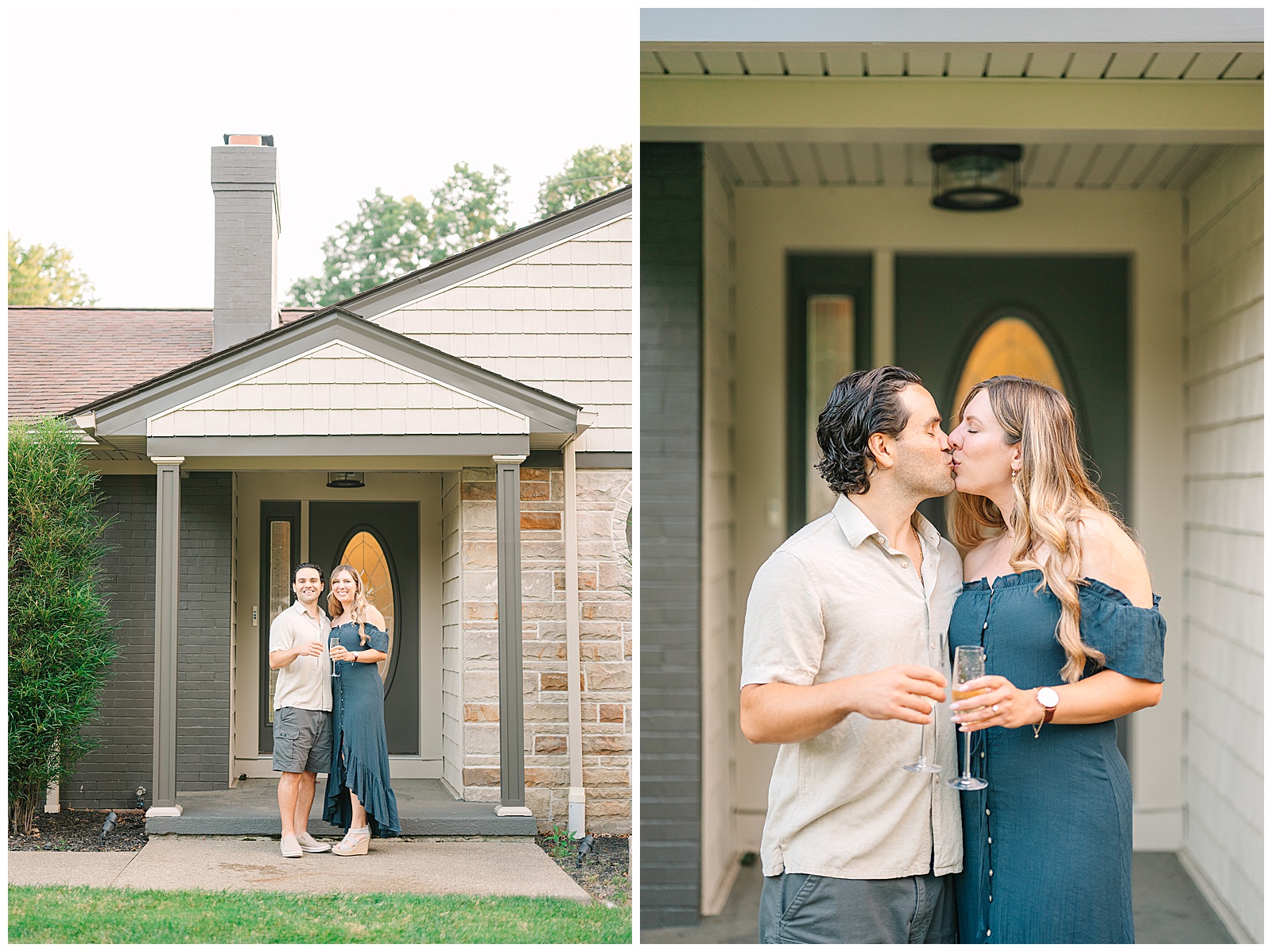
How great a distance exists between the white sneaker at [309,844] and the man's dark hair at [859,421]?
179 cm

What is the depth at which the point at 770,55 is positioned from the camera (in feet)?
9.93

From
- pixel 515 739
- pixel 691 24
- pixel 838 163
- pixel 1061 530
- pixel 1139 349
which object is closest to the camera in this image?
pixel 1061 530

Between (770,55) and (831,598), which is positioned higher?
(770,55)

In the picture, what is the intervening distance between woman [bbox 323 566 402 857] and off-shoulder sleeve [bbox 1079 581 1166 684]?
1822 mm

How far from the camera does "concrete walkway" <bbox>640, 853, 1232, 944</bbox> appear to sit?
383cm

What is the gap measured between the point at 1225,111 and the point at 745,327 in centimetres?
200

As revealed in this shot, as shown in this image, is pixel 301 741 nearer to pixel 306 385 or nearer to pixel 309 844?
pixel 309 844

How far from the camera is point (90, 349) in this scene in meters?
3.04

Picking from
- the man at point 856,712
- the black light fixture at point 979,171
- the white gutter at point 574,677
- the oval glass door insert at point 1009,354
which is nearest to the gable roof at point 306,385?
the white gutter at point 574,677

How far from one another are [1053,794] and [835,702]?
504mm

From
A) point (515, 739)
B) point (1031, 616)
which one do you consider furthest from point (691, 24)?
point (515, 739)

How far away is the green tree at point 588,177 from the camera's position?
3.21 m

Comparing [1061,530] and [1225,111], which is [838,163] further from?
[1061,530]

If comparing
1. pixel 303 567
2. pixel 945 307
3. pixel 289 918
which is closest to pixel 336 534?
pixel 303 567
